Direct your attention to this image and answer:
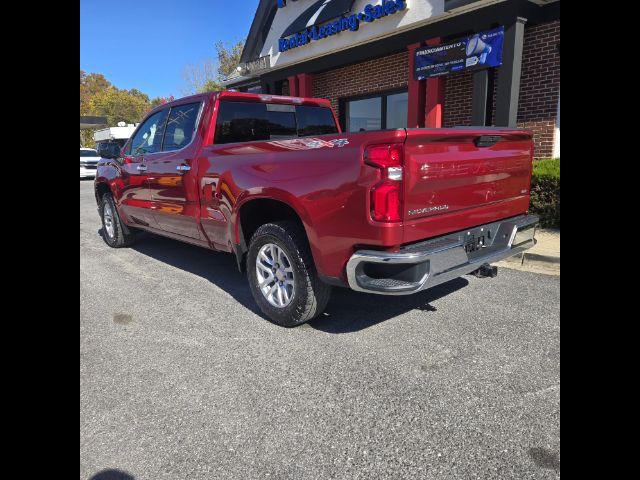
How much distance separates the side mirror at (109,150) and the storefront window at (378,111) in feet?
21.4

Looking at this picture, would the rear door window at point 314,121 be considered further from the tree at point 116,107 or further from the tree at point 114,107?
the tree at point 116,107

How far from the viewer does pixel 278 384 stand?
2.75 meters

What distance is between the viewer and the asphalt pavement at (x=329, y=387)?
2.08m

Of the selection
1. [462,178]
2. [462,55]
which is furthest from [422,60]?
[462,178]

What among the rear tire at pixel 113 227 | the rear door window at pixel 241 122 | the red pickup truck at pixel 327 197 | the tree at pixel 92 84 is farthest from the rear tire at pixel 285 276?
the tree at pixel 92 84

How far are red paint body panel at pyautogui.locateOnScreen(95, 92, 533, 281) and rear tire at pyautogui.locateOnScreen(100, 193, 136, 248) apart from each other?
92.3 inches

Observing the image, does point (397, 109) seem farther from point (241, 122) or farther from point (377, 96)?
point (241, 122)

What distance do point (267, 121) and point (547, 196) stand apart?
4.07 m

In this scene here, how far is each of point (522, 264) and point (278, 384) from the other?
3558 mm

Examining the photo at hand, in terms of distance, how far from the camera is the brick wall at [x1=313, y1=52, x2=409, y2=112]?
10977 mm

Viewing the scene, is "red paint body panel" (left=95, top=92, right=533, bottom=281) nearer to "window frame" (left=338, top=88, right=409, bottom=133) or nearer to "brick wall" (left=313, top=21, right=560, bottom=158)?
"brick wall" (left=313, top=21, right=560, bottom=158)

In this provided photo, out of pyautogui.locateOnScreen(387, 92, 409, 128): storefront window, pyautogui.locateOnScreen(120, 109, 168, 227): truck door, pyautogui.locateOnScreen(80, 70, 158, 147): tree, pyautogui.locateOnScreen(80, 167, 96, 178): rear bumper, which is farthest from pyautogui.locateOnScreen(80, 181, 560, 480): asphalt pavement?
pyautogui.locateOnScreen(80, 70, 158, 147): tree
